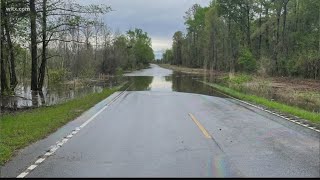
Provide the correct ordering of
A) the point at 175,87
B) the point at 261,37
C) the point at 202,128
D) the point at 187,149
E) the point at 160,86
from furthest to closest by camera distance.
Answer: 1. the point at 261,37
2. the point at 160,86
3. the point at 175,87
4. the point at 202,128
5. the point at 187,149

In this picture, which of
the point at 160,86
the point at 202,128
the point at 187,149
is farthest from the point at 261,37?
the point at 187,149

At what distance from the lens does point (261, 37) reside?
276ft

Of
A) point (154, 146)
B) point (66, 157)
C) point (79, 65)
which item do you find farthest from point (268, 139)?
point (79, 65)

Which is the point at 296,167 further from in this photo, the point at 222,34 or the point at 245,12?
the point at 222,34

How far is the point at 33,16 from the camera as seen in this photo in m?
22.0

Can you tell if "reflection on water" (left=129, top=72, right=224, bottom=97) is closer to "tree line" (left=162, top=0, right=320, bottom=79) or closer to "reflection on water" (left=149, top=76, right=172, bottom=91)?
"reflection on water" (left=149, top=76, right=172, bottom=91)

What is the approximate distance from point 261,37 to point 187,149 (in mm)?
77886

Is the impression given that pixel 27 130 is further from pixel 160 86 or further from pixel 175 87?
pixel 160 86

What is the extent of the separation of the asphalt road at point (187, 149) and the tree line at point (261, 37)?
37.7 metres

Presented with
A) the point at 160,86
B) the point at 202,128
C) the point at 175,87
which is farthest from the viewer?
the point at 160,86

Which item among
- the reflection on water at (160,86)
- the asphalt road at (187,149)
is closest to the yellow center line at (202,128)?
the asphalt road at (187,149)

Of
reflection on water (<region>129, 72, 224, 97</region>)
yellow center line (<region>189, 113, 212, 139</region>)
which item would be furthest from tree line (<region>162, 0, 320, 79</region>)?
yellow center line (<region>189, 113, 212, 139</region>)

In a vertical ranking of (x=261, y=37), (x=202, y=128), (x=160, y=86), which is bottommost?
(x=202, y=128)

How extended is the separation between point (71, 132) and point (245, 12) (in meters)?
76.2
